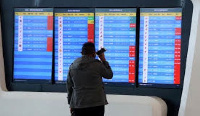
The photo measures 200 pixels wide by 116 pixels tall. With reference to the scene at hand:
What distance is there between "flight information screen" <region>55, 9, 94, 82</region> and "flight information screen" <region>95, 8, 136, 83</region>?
13 cm

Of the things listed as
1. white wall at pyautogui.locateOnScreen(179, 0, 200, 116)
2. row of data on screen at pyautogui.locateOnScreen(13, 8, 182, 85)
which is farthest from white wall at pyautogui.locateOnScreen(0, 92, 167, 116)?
white wall at pyautogui.locateOnScreen(179, 0, 200, 116)

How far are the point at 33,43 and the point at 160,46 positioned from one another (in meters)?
1.83

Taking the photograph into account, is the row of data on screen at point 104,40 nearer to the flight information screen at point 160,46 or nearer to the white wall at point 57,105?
the flight information screen at point 160,46

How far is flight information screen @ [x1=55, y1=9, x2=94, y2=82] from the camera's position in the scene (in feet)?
16.7

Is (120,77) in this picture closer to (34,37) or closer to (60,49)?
(60,49)

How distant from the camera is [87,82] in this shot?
401cm

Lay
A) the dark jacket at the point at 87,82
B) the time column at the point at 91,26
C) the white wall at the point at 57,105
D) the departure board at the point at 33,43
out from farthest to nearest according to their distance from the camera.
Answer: the departure board at the point at 33,43 → the time column at the point at 91,26 → the white wall at the point at 57,105 → the dark jacket at the point at 87,82

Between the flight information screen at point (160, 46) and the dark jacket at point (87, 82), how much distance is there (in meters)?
0.99

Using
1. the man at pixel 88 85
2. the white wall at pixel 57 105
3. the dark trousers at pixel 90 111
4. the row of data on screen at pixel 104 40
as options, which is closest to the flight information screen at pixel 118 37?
the row of data on screen at pixel 104 40

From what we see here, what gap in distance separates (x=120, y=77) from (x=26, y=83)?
1.41 metres

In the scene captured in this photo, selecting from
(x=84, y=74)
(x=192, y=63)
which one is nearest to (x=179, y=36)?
(x=192, y=63)

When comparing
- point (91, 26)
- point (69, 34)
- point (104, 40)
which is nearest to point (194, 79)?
point (104, 40)

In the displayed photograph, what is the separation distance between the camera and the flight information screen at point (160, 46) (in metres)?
4.81

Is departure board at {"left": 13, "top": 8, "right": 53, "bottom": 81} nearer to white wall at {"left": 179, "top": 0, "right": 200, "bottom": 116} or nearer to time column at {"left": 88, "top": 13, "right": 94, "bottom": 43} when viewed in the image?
time column at {"left": 88, "top": 13, "right": 94, "bottom": 43}
